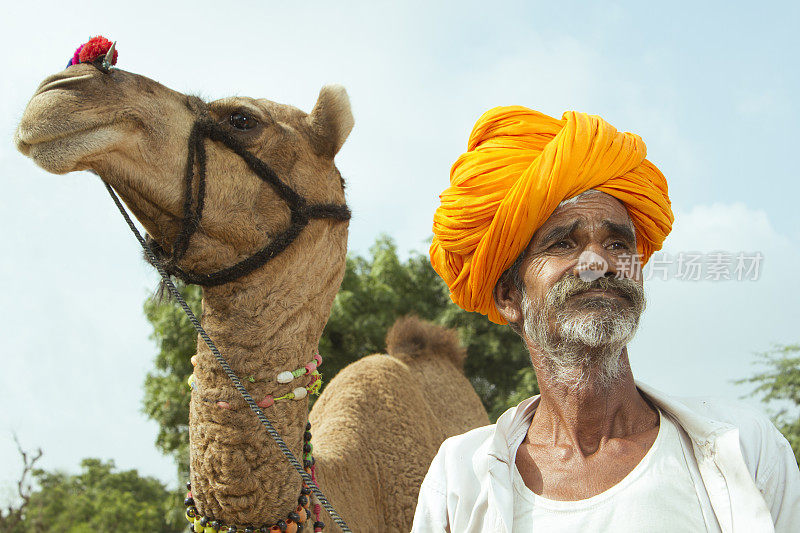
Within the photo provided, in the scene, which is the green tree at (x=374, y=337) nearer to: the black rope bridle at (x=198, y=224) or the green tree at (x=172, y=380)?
the green tree at (x=172, y=380)

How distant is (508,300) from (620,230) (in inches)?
19.0

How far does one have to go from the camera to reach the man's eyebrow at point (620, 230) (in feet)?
7.40

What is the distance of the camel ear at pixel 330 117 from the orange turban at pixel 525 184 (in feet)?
1.96

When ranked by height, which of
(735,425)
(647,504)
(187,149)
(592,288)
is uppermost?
(187,149)

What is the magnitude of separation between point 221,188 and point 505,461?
1458mm

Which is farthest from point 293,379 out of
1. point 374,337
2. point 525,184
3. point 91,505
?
point 91,505

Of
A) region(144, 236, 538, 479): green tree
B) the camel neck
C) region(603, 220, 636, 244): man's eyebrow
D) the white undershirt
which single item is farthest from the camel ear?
region(144, 236, 538, 479): green tree

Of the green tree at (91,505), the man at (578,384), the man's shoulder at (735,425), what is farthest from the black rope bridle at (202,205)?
the green tree at (91,505)

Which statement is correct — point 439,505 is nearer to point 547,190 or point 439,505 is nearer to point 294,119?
point 547,190

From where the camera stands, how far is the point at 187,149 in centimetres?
259

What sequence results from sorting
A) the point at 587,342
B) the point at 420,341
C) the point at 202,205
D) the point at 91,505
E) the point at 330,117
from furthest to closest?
the point at 91,505, the point at 420,341, the point at 330,117, the point at 202,205, the point at 587,342

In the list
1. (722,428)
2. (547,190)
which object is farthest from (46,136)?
(722,428)

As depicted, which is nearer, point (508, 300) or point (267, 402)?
point (508, 300)

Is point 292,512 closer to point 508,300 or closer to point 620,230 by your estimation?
point 508,300
